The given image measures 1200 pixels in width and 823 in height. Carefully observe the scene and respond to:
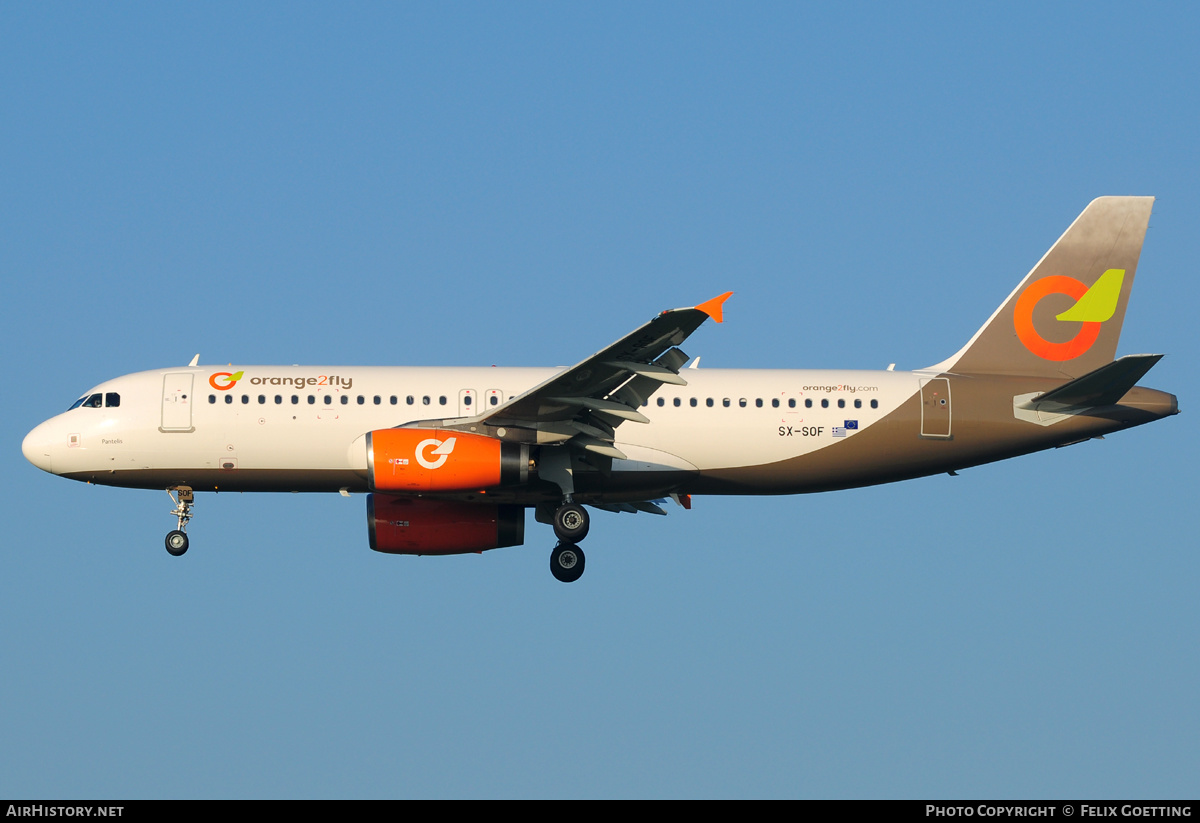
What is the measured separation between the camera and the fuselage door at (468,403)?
34469 mm

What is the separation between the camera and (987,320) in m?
36.6

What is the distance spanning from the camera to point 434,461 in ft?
105

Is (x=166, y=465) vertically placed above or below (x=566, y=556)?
above

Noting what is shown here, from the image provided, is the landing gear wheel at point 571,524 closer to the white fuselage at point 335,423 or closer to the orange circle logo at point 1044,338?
the white fuselage at point 335,423

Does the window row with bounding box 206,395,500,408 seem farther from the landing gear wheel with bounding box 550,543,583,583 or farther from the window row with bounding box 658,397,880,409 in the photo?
the window row with bounding box 658,397,880,409

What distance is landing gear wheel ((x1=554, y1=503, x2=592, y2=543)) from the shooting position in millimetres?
33656

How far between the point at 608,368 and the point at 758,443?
17.4 ft

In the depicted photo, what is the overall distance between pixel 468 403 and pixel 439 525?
134 inches

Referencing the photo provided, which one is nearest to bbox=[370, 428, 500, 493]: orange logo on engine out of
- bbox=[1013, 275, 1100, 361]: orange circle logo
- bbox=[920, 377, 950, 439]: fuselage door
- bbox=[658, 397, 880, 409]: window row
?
bbox=[658, 397, 880, 409]: window row

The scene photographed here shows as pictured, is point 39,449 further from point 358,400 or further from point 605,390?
point 605,390

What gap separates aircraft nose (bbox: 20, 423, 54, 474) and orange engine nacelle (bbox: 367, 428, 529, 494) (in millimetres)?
8458
